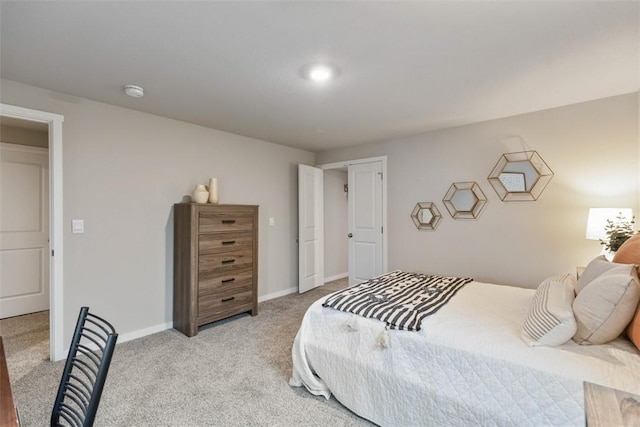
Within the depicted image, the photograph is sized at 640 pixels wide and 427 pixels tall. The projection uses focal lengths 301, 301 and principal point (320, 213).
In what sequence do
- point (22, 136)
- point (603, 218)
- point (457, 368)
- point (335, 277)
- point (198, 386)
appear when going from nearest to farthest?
point (457, 368)
point (198, 386)
point (603, 218)
point (22, 136)
point (335, 277)

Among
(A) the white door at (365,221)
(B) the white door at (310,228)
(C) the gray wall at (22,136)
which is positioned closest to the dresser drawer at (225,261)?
(B) the white door at (310,228)

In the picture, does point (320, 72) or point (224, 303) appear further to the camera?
point (224, 303)

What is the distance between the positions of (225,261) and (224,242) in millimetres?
217

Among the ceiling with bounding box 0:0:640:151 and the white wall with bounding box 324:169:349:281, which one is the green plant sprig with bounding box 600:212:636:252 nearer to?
the ceiling with bounding box 0:0:640:151

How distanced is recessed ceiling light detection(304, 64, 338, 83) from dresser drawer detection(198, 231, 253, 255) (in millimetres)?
1943

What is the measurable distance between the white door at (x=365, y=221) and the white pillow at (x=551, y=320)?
8.40ft

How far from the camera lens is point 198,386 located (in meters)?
2.19

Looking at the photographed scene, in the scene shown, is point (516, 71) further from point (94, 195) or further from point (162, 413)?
point (94, 195)

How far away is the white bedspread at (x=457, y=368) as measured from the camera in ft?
4.44

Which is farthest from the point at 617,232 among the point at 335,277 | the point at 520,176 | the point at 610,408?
the point at 335,277

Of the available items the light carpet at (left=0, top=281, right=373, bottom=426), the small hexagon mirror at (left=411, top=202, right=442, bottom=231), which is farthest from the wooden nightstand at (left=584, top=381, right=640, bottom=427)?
the small hexagon mirror at (left=411, top=202, right=442, bottom=231)

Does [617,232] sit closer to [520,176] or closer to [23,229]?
[520,176]

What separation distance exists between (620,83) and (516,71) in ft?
3.30

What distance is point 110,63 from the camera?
2.10 meters
